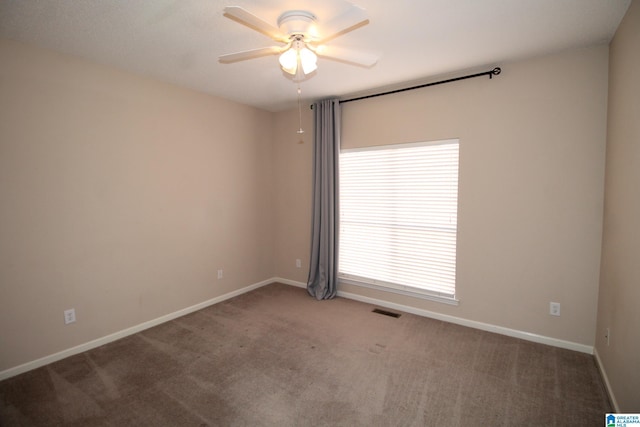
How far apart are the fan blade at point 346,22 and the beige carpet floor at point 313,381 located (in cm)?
240

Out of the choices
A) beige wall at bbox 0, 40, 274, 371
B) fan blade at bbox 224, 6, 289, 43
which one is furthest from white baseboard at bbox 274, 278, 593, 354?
fan blade at bbox 224, 6, 289, 43

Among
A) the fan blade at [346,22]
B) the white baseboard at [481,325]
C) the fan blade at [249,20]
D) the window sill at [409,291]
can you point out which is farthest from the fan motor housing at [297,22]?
the white baseboard at [481,325]

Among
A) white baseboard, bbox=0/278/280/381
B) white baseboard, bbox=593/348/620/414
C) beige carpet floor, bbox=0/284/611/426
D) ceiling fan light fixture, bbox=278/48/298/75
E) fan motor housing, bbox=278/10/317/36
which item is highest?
fan motor housing, bbox=278/10/317/36

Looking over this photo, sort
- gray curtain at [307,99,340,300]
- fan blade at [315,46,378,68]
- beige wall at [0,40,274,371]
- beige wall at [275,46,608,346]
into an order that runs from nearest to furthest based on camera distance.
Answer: fan blade at [315,46,378,68] < beige wall at [0,40,274,371] < beige wall at [275,46,608,346] < gray curtain at [307,99,340,300]

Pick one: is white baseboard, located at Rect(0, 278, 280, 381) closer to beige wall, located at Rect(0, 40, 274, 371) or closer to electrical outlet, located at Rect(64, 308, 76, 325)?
beige wall, located at Rect(0, 40, 274, 371)

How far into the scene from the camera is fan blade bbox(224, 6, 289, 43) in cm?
154

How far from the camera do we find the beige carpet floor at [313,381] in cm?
201

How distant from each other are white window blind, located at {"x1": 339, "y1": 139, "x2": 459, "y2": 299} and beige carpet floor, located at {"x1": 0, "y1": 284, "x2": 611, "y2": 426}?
66 centimetres

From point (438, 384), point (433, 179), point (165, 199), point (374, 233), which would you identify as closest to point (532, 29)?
point (433, 179)

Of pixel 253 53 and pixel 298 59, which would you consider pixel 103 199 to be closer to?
pixel 253 53

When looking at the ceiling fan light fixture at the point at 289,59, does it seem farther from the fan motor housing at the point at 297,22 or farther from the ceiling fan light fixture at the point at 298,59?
the fan motor housing at the point at 297,22

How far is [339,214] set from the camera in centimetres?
410

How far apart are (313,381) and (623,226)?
242cm

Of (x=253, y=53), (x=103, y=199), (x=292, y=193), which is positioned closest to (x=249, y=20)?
(x=253, y=53)
